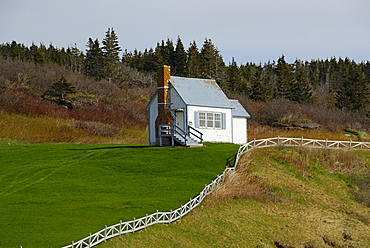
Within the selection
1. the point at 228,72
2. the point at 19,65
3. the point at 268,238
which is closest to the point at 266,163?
the point at 268,238

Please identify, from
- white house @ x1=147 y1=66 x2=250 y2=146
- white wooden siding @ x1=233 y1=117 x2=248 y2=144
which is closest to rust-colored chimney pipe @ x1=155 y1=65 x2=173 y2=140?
white house @ x1=147 y1=66 x2=250 y2=146

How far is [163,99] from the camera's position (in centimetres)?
3503

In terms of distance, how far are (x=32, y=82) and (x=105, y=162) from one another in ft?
115

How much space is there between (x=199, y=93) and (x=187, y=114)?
2980mm

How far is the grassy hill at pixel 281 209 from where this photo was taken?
57.2 feet

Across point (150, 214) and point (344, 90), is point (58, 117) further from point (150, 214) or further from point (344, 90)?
point (344, 90)

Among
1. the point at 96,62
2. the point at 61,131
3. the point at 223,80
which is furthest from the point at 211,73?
the point at 61,131

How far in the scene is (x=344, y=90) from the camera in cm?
8900

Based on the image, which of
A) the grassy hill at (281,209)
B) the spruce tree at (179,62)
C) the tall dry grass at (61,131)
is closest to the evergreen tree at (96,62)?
the spruce tree at (179,62)

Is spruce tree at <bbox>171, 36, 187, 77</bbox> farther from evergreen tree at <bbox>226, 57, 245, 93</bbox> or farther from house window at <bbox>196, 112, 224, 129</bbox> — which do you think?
house window at <bbox>196, 112, 224, 129</bbox>

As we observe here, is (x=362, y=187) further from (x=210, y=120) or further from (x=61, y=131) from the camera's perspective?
(x=61, y=131)

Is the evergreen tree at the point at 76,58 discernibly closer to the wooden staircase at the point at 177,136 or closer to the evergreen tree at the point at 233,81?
the evergreen tree at the point at 233,81

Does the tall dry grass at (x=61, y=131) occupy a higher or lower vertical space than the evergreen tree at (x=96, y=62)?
lower

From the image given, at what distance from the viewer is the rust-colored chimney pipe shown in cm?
3447
